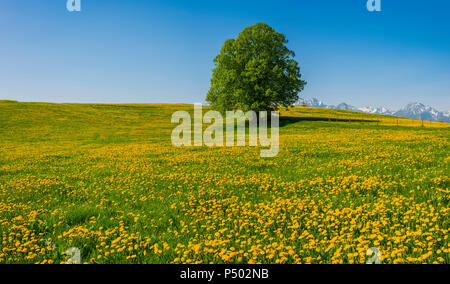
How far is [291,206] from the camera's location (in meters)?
7.18

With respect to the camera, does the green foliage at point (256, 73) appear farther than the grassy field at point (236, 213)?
Yes

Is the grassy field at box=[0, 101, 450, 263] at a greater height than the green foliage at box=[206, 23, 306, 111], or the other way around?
the green foliage at box=[206, 23, 306, 111]

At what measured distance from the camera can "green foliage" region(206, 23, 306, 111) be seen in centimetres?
4016

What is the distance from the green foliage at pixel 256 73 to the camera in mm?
40156

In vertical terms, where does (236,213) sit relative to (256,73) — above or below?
below

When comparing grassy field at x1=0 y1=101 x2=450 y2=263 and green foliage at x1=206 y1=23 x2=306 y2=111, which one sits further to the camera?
green foliage at x1=206 y1=23 x2=306 y2=111

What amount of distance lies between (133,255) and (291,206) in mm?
4342

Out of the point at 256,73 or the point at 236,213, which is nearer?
the point at 236,213

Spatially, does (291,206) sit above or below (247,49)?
below

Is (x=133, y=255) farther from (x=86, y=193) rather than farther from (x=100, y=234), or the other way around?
(x=86, y=193)

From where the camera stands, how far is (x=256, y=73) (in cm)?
3941

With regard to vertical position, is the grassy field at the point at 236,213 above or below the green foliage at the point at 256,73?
below
